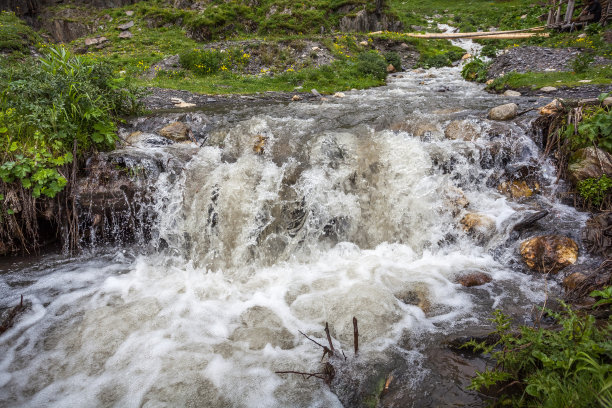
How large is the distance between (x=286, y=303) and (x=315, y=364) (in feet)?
4.20

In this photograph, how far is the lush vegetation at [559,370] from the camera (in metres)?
2.04

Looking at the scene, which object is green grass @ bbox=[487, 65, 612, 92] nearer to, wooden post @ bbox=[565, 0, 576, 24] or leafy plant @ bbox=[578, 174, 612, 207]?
leafy plant @ bbox=[578, 174, 612, 207]

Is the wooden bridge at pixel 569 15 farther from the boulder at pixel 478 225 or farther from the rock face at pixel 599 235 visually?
the boulder at pixel 478 225

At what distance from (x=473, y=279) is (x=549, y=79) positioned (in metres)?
10.8

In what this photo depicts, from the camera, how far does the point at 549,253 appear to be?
4832 mm

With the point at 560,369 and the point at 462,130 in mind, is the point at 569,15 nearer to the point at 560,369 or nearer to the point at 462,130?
the point at 462,130

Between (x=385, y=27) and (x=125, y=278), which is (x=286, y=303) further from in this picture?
(x=385, y=27)

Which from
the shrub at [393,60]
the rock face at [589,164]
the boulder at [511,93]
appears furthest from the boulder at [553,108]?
the shrub at [393,60]

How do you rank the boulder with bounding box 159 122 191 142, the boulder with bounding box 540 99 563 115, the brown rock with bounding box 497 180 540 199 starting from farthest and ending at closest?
the boulder with bounding box 159 122 191 142
the boulder with bounding box 540 99 563 115
the brown rock with bounding box 497 180 540 199

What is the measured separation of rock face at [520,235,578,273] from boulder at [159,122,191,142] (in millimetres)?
7353

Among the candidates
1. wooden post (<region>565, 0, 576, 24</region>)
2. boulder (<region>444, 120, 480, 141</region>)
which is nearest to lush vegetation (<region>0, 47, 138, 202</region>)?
boulder (<region>444, 120, 480, 141</region>)

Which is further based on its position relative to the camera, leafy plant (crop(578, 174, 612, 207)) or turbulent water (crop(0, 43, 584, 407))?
leafy plant (crop(578, 174, 612, 207))

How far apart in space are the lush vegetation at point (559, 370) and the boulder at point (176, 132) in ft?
24.1

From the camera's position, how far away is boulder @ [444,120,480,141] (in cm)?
714
